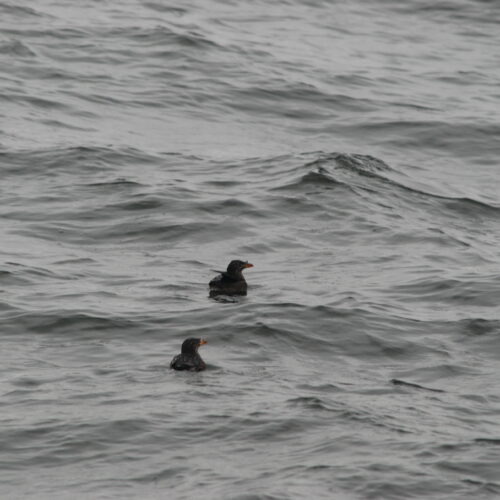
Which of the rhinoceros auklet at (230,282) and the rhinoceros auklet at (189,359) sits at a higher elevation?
the rhinoceros auklet at (189,359)

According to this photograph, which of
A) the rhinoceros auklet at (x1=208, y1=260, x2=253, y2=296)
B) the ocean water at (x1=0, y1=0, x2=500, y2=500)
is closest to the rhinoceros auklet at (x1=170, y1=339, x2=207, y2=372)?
the ocean water at (x1=0, y1=0, x2=500, y2=500)

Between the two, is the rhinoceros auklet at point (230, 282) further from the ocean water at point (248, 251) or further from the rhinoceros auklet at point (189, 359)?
the rhinoceros auklet at point (189, 359)

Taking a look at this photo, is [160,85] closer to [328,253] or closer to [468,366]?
[328,253]

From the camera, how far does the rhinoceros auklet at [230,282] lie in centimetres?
1593

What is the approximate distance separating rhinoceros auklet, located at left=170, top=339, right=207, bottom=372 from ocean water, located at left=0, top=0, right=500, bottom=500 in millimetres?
126

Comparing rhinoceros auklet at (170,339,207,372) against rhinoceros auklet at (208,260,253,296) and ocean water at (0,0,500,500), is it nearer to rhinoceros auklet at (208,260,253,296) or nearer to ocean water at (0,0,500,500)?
ocean water at (0,0,500,500)

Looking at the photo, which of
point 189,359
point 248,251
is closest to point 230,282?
point 248,251

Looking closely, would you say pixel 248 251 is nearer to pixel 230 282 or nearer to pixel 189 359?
pixel 230 282

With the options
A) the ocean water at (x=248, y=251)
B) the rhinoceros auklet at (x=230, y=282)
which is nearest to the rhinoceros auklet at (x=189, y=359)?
the ocean water at (x=248, y=251)

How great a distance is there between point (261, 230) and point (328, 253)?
1472mm

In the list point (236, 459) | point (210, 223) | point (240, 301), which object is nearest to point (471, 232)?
point (210, 223)

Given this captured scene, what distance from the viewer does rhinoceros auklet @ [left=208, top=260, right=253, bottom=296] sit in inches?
627

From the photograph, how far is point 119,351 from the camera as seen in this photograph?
14.0 m

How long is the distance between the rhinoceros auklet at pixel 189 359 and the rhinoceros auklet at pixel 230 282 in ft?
8.08
